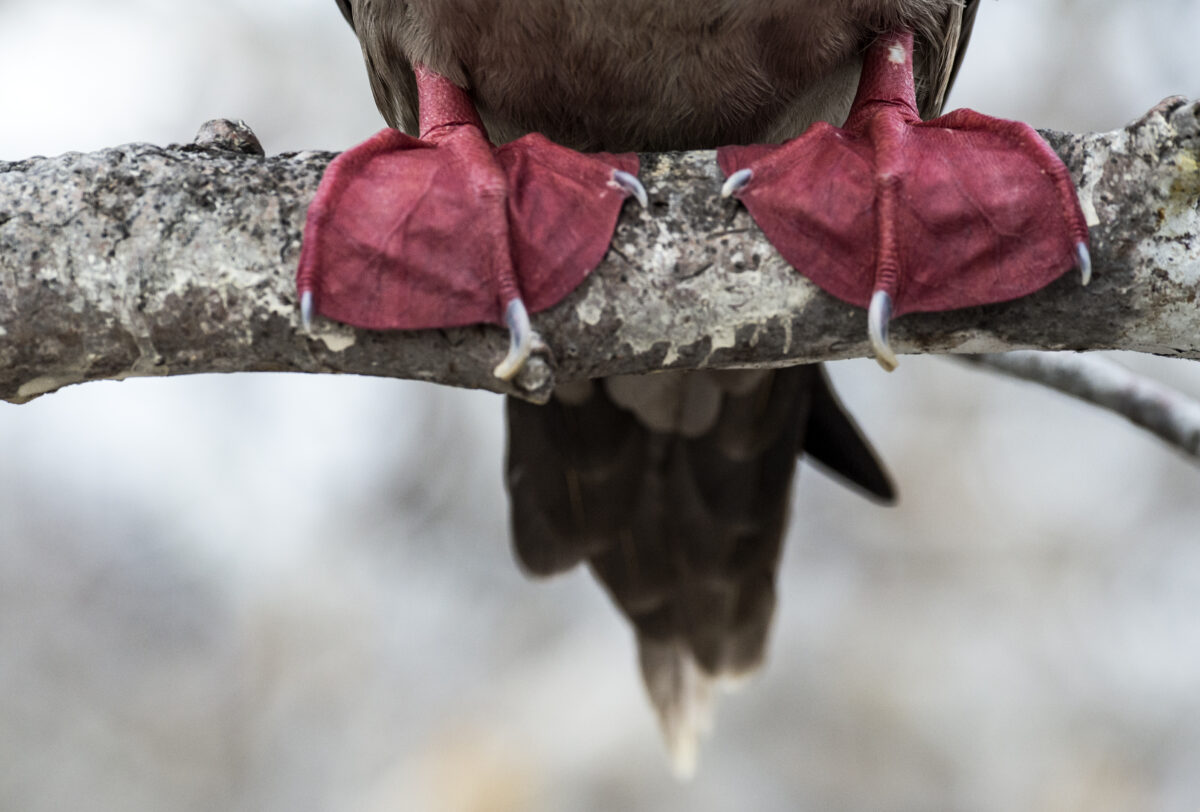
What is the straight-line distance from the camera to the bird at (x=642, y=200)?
1.86m

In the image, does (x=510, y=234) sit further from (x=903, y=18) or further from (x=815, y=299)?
(x=903, y=18)

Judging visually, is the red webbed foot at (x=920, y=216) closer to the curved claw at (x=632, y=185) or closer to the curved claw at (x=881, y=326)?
the curved claw at (x=881, y=326)

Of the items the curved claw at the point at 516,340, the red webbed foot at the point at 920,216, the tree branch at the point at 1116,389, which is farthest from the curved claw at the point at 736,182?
the tree branch at the point at 1116,389

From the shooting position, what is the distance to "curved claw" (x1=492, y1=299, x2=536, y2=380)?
1.76 meters

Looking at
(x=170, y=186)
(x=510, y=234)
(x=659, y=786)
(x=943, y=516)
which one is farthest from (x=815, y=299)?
(x=943, y=516)

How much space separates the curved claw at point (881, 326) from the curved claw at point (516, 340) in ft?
1.69

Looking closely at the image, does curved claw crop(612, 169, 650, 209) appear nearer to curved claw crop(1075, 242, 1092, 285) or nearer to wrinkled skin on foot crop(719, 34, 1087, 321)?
wrinkled skin on foot crop(719, 34, 1087, 321)

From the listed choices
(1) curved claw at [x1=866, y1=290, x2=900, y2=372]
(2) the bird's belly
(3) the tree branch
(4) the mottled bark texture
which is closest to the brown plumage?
(2) the bird's belly

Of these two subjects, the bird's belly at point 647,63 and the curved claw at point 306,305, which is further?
the bird's belly at point 647,63

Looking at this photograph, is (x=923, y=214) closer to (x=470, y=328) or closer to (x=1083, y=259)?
(x=1083, y=259)

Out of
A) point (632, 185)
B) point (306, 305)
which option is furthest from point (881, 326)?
point (306, 305)

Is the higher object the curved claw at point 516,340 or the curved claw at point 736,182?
the curved claw at point 736,182

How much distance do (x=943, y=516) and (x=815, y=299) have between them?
4.88m

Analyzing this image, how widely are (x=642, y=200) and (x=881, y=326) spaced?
0.43 m
